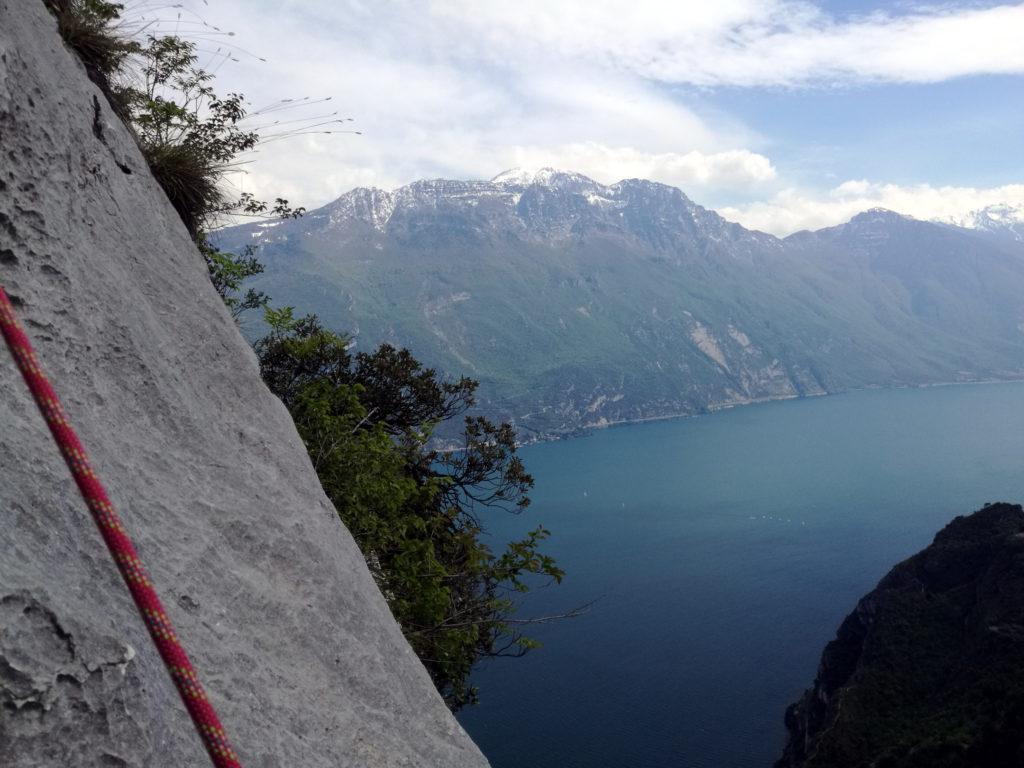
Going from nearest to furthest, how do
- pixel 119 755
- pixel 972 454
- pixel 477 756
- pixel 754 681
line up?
pixel 119 755, pixel 477 756, pixel 754 681, pixel 972 454

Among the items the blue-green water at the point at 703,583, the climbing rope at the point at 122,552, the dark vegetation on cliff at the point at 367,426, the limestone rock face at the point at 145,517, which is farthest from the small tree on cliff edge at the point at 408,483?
the blue-green water at the point at 703,583

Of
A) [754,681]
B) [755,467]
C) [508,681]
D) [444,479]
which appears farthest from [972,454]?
[444,479]

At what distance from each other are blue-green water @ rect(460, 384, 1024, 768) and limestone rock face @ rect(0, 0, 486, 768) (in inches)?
1975

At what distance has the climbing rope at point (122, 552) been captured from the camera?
154 cm

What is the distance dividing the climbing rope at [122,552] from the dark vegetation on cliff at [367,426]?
5760mm

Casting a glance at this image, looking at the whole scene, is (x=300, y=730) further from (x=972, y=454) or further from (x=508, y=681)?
(x=972, y=454)

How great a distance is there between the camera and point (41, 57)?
462 cm

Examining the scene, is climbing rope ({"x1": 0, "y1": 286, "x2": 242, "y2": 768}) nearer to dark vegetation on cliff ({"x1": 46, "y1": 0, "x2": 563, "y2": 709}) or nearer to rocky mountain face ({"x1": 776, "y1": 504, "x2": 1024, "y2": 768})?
dark vegetation on cliff ({"x1": 46, "y1": 0, "x2": 563, "y2": 709})

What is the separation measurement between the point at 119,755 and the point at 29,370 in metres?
1.27

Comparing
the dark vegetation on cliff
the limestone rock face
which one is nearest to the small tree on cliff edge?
the dark vegetation on cliff

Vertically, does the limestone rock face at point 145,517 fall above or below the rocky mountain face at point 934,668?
above

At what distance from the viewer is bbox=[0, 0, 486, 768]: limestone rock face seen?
2.18 meters

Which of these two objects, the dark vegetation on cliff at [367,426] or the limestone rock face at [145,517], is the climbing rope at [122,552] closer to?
the limestone rock face at [145,517]

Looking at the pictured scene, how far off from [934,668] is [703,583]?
30.1 m
